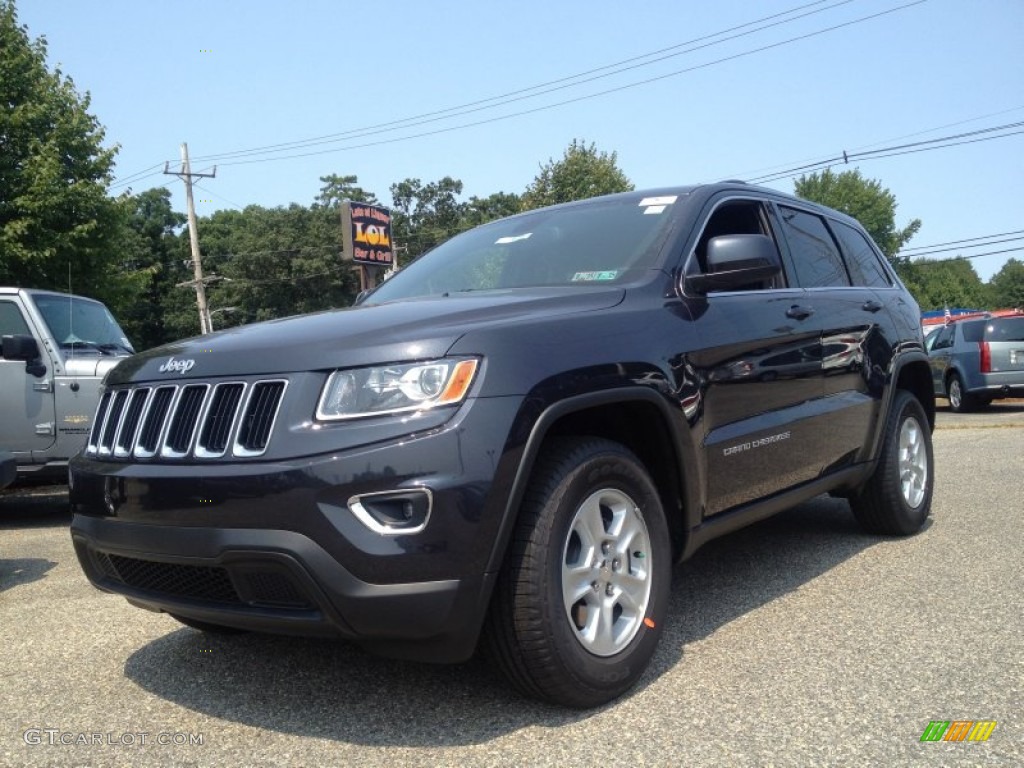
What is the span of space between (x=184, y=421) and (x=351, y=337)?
60 cm

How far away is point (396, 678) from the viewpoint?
316 centimetres

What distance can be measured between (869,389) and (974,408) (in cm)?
1289

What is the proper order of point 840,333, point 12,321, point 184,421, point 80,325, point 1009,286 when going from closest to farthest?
point 184,421 → point 840,333 → point 12,321 → point 80,325 → point 1009,286

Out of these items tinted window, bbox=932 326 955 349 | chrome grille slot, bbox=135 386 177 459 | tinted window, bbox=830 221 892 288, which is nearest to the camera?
chrome grille slot, bbox=135 386 177 459

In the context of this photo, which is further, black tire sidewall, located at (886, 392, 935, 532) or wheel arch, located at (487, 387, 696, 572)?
black tire sidewall, located at (886, 392, 935, 532)

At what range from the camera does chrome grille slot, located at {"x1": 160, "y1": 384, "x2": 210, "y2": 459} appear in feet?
9.00

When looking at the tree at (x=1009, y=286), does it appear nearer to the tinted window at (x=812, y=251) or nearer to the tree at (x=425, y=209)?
the tree at (x=425, y=209)

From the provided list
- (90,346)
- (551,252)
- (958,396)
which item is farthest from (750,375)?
(958,396)

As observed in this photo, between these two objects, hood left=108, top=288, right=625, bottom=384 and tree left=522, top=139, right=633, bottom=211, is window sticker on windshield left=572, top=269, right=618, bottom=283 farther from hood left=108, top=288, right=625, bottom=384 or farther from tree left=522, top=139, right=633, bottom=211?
tree left=522, top=139, right=633, bottom=211

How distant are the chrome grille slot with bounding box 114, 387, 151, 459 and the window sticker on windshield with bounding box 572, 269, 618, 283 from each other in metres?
1.64

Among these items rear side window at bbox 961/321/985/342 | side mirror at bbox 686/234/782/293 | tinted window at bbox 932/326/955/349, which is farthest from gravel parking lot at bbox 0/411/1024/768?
tinted window at bbox 932/326/955/349

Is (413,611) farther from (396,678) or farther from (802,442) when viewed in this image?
(802,442)

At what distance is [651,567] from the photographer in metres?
3.04

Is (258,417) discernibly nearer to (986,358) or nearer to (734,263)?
(734,263)
